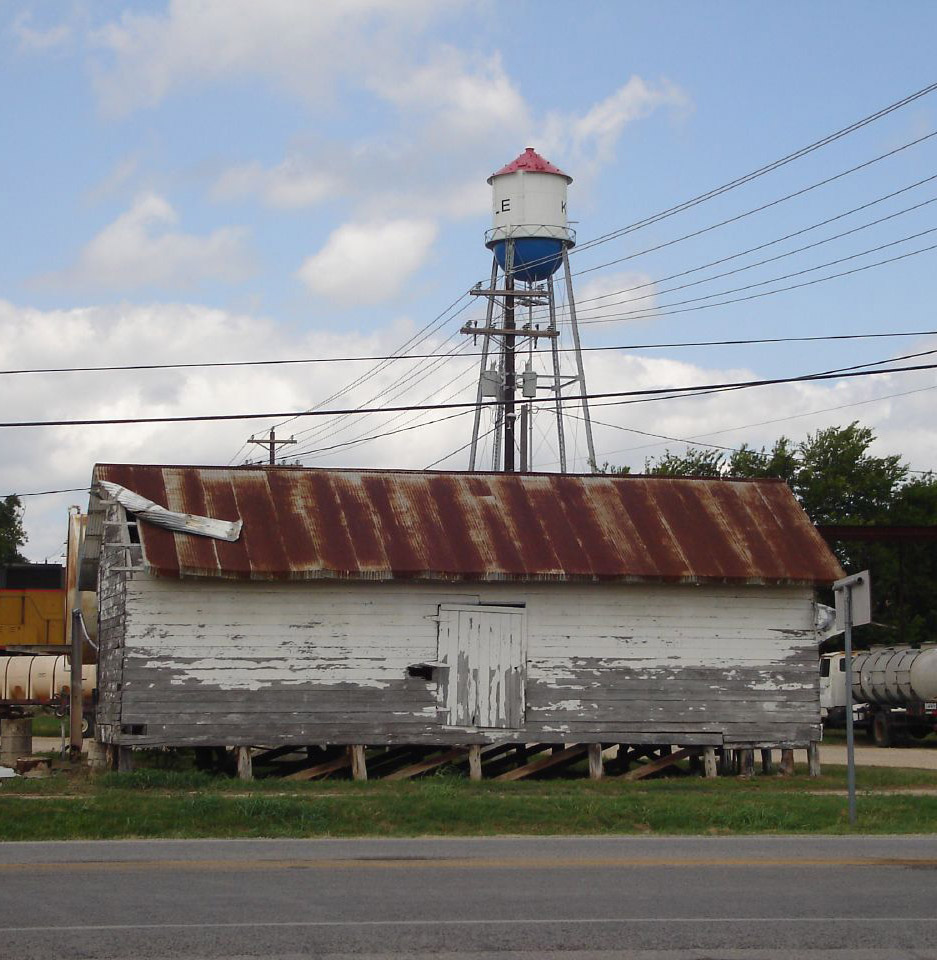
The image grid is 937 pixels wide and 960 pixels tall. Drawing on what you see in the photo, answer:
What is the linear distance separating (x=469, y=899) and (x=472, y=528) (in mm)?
14001

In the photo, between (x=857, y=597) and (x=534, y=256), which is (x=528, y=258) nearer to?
(x=534, y=256)

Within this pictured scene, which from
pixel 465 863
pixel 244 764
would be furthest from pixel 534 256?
pixel 465 863

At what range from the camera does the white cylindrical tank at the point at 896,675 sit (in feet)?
139

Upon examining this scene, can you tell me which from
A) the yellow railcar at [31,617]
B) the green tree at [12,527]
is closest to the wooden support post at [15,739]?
the yellow railcar at [31,617]

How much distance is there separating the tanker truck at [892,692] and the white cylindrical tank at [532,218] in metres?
15.6

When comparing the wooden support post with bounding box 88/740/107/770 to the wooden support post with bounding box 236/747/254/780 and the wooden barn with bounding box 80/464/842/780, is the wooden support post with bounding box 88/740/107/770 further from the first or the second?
the wooden support post with bounding box 236/747/254/780

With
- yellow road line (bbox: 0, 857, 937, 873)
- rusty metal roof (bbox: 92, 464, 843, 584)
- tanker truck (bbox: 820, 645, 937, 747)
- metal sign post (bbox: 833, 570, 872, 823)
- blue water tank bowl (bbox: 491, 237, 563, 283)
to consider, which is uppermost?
blue water tank bowl (bbox: 491, 237, 563, 283)

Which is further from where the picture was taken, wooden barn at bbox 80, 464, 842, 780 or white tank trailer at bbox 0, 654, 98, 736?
white tank trailer at bbox 0, 654, 98, 736

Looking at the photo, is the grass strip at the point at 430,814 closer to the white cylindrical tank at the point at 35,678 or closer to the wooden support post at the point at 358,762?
the wooden support post at the point at 358,762

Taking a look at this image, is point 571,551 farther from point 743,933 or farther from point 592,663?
point 743,933

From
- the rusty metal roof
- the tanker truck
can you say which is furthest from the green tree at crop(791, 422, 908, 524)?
the rusty metal roof

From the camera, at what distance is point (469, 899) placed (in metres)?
12.0

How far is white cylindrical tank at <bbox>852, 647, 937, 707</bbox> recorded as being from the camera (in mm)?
42344

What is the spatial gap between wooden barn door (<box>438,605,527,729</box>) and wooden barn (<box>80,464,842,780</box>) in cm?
3
